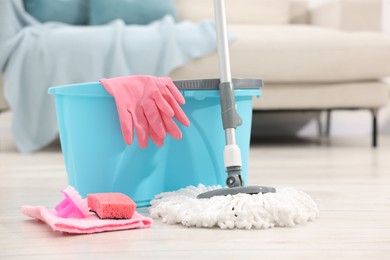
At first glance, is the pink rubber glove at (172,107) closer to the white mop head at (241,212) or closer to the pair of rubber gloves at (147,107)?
the pair of rubber gloves at (147,107)

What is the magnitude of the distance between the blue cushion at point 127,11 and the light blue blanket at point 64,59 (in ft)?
1.23

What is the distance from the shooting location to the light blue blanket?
2459 mm

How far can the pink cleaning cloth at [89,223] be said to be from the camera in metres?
0.95

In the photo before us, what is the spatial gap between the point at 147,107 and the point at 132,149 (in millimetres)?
94

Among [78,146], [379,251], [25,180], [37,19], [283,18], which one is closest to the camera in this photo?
[379,251]

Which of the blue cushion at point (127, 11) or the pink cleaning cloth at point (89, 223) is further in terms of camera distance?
the blue cushion at point (127, 11)

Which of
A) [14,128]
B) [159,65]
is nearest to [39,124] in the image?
[14,128]

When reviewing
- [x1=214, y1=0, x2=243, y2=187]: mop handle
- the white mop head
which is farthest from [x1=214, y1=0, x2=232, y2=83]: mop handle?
the white mop head

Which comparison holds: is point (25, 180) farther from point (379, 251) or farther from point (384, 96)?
point (384, 96)

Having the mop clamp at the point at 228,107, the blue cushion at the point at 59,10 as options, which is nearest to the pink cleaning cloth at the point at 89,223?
the mop clamp at the point at 228,107

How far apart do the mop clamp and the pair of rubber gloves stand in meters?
0.08

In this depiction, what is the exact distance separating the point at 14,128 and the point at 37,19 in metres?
0.60

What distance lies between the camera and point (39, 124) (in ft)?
8.21

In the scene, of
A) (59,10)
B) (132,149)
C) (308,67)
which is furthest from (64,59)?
(132,149)
